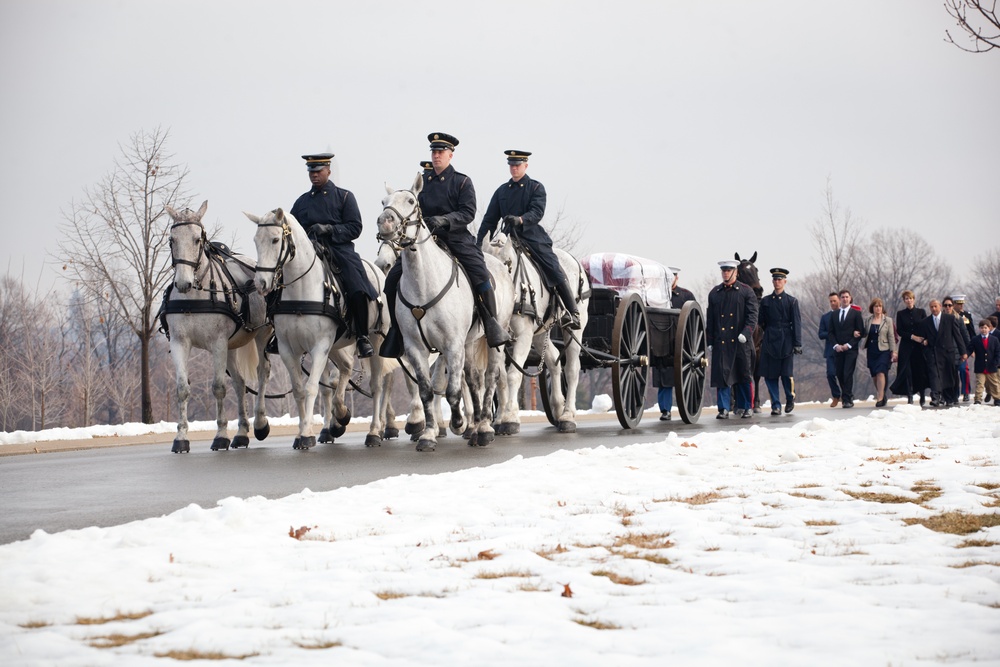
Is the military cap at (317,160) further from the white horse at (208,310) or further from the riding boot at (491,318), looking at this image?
the riding boot at (491,318)

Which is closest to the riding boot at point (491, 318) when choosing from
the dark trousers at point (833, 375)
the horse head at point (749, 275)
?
the horse head at point (749, 275)

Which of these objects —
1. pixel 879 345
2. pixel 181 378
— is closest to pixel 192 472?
pixel 181 378

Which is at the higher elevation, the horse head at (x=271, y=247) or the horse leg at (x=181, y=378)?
the horse head at (x=271, y=247)

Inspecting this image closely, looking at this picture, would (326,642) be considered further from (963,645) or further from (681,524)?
(681,524)

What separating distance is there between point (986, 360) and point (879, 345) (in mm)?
3332

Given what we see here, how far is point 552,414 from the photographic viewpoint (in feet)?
61.5

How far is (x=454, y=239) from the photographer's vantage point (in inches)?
515

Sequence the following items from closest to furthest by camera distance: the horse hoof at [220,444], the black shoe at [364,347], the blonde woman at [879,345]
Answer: the horse hoof at [220,444], the black shoe at [364,347], the blonde woman at [879,345]

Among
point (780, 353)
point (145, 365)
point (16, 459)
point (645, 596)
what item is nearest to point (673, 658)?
point (645, 596)

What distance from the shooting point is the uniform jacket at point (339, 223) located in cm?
1421

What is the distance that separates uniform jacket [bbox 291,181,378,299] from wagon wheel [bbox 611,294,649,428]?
11.0 ft

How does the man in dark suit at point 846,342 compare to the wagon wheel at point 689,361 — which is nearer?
the wagon wheel at point 689,361

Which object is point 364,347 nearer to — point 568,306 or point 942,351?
point 568,306

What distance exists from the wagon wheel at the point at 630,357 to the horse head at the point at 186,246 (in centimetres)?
547
